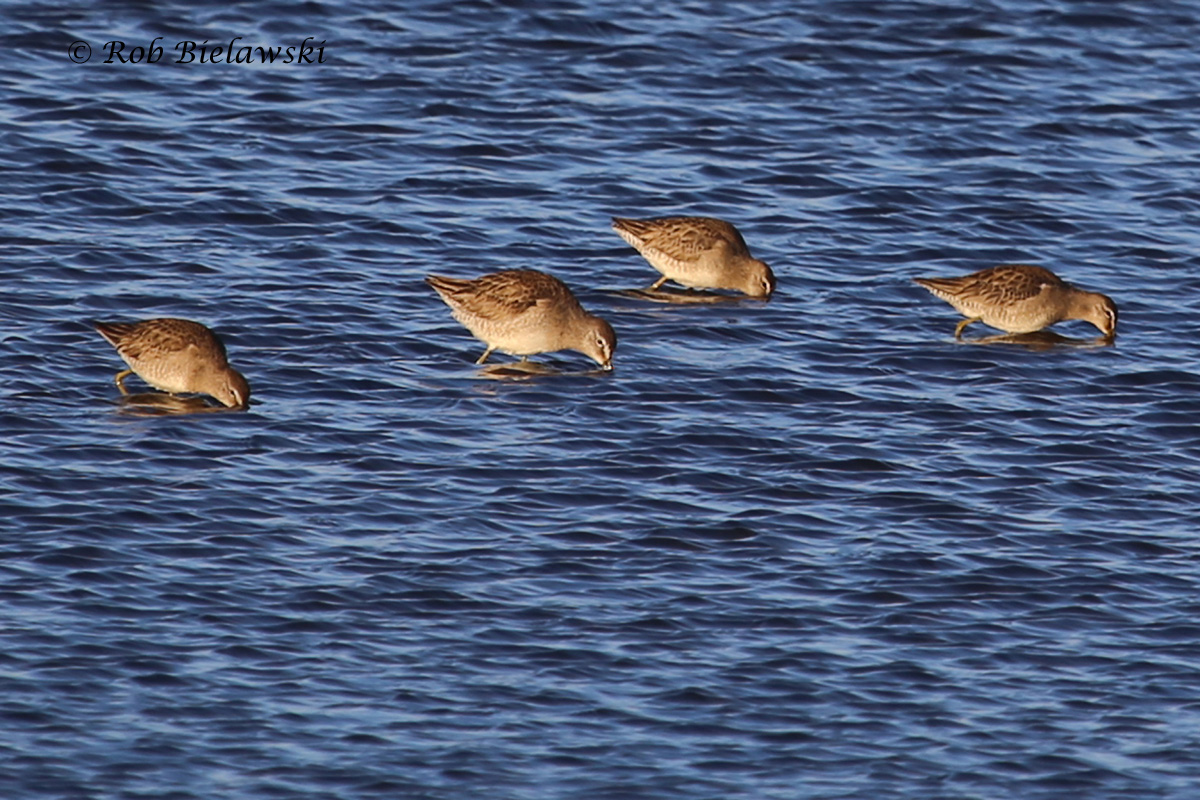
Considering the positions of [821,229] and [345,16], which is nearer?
[821,229]

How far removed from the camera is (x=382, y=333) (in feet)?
61.9

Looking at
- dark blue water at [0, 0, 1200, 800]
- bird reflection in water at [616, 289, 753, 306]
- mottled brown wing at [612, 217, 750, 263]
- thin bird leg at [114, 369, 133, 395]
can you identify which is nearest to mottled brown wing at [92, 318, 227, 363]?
thin bird leg at [114, 369, 133, 395]

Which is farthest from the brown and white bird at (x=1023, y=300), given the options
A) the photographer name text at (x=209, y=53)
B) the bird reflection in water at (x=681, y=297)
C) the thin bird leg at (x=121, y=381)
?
the photographer name text at (x=209, y=53)

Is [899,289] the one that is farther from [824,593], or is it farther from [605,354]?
[824,593]

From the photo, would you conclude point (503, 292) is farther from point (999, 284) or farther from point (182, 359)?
point (999, 284)

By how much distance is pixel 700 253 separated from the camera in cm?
2055

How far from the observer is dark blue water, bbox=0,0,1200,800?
480 inches

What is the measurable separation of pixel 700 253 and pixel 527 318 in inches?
111

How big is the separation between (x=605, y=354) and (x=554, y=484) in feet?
9.29

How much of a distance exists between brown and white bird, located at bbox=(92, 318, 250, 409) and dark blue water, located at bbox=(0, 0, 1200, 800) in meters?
0.27

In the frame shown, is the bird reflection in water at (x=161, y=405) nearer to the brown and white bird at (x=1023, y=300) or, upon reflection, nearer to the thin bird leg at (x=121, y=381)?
the thin bird leg at (x=121, y=381)

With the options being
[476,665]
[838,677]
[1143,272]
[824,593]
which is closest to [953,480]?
[824,593]

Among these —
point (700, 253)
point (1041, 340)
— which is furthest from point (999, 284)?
point (700, 253)

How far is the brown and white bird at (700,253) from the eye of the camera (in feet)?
67.5
